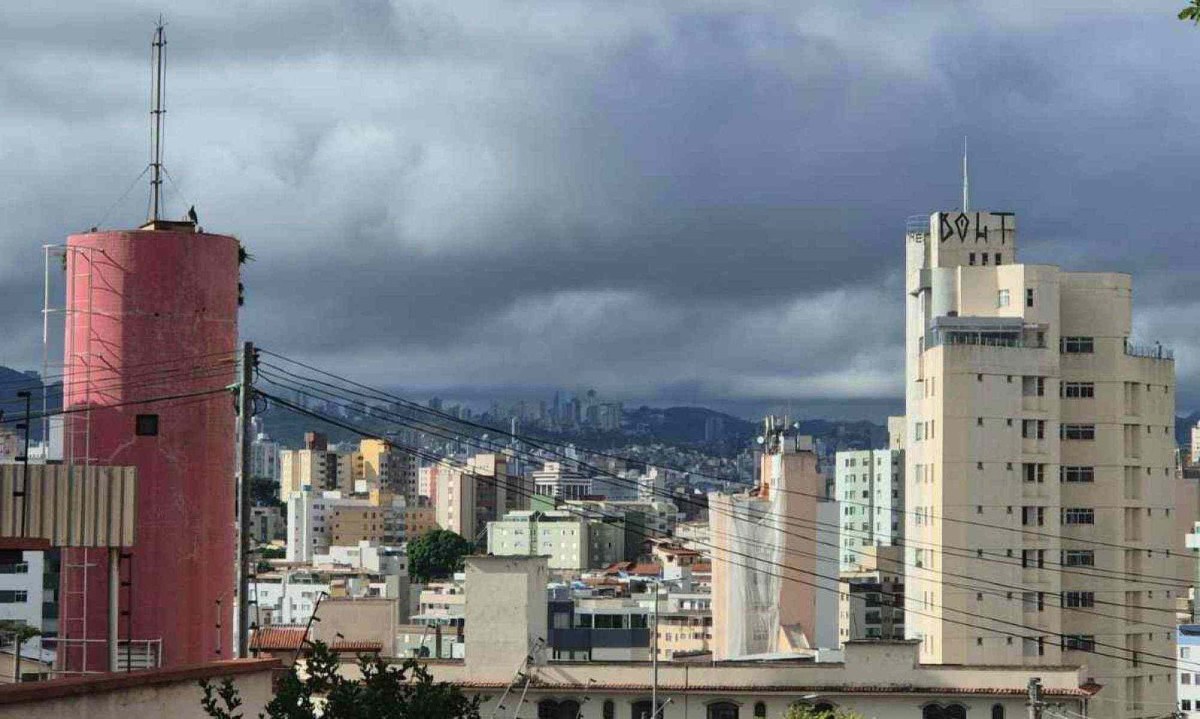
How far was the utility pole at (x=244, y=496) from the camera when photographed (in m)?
39.8

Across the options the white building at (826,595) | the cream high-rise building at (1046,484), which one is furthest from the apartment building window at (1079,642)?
the white building at (826,595)

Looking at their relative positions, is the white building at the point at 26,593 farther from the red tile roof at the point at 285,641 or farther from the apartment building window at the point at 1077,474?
the apartment building window at the point at 1077,474

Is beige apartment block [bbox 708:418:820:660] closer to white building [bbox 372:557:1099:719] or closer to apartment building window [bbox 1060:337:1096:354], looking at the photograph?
apartment building window [bbox 1060:337:1096:354]

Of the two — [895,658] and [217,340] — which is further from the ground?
[217,340]

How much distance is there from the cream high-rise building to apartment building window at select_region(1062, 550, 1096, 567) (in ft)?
0.24

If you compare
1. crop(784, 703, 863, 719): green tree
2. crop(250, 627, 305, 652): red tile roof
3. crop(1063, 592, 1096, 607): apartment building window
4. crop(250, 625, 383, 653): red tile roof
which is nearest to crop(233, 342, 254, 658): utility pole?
crop(250, 625, 383, 653): red tile roof

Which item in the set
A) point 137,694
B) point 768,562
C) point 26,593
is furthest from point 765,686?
point 26,593

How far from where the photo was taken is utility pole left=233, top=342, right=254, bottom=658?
39812 millimetres

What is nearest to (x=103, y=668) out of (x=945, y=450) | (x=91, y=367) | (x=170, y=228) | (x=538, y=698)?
(x=91, y=367)

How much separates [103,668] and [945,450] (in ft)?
271

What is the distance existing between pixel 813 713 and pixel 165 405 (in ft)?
117

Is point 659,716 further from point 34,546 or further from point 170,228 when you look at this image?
point 34,546

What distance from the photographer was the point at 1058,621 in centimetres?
11794

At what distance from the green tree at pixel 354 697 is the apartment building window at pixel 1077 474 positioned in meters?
93.9
